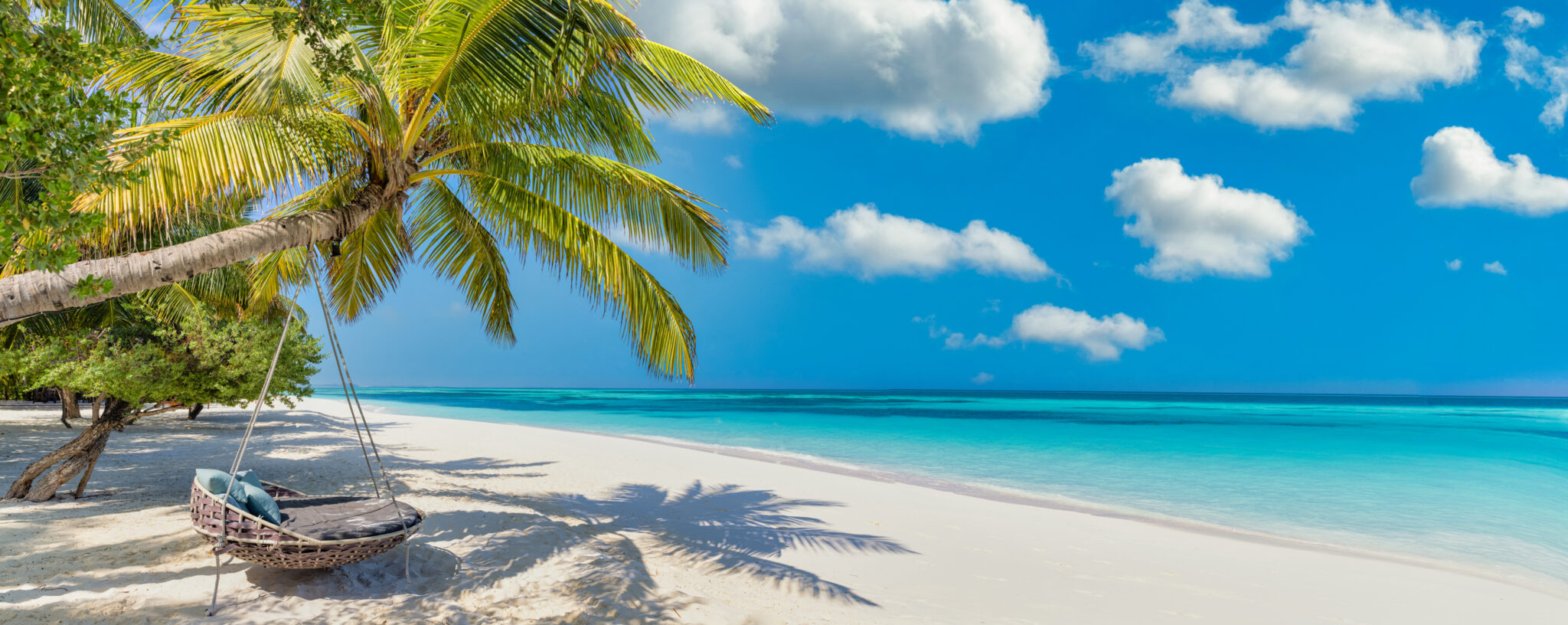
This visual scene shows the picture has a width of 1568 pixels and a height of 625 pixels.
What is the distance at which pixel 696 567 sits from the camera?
15.4ft

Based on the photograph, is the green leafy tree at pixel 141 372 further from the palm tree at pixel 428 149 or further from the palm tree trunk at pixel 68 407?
the palm tree trunk at pixel 68 407

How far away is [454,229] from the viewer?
6.04 m

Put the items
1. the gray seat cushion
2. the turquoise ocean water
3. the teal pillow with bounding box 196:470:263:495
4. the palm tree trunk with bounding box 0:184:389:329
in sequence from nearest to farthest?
1. the palm tree trunk with bounding box 0:184:389:329
2. the teal pillow with bounding box 196:470:263:495
3. the gray seat cushion
4. the turquoise ocean water

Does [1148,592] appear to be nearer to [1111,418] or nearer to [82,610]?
[82,610]

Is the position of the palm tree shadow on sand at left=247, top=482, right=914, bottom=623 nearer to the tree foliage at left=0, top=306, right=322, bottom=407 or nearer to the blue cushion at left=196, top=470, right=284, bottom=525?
the blue cushion at left=196, top=470, right=284, bottom=525

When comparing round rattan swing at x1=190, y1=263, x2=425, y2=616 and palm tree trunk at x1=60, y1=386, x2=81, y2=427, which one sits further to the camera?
palm tree trunk at x1=60, y1=386, x2=81, y2=427

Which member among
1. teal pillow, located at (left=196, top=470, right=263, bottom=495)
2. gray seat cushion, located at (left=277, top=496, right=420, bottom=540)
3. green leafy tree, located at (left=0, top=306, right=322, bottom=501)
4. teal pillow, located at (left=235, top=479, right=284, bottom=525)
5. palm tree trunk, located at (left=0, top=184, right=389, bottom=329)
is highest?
palm tree trunk, located at (left=0, top=184, right=389, bottom=329)

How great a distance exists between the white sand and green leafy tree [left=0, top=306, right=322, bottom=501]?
16.8 inches

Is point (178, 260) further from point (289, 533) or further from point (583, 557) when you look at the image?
point (583, 557)

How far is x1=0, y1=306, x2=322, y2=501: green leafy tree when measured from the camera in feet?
17.6

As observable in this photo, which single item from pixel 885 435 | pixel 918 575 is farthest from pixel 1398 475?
pixel 918 575

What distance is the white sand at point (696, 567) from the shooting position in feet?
11.9

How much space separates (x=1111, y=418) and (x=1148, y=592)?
30468mm

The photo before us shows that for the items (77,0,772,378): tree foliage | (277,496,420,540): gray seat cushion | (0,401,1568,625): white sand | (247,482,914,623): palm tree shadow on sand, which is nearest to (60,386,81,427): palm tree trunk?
(0,401,1568,625): white sand
